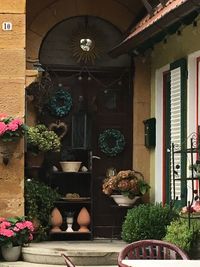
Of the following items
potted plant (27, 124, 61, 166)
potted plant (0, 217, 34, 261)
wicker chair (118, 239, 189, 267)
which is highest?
potted plant (27, 124, 61, 166)

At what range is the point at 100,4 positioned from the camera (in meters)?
12.2

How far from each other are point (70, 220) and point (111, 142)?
1.43m

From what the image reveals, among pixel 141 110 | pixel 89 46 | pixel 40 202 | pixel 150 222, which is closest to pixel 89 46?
pixel 89 46

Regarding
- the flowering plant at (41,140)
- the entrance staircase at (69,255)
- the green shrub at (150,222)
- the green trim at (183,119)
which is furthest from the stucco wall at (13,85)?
the green trim at (183,119)

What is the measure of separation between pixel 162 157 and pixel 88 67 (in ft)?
6.32

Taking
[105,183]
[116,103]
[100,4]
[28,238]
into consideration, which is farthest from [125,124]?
[28,238]

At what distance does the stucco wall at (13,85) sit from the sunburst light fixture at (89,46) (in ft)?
4.49

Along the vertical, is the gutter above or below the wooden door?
above

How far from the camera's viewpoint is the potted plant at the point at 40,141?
11.3 meters

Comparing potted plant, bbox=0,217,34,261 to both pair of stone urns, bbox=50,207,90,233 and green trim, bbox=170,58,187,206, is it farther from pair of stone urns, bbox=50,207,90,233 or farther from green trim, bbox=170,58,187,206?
green trim, bbox=170,58,187,206

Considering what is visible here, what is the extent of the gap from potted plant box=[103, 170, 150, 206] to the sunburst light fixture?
1957 millimetres

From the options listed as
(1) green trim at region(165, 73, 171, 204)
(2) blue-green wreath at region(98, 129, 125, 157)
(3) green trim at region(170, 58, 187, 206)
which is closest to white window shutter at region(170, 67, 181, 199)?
(3) green trim at region(170, 58, 187, 206)

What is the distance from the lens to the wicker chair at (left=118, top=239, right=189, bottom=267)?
6.37 meters

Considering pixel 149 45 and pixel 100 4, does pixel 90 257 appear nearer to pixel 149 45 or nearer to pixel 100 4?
pixel 149 45
